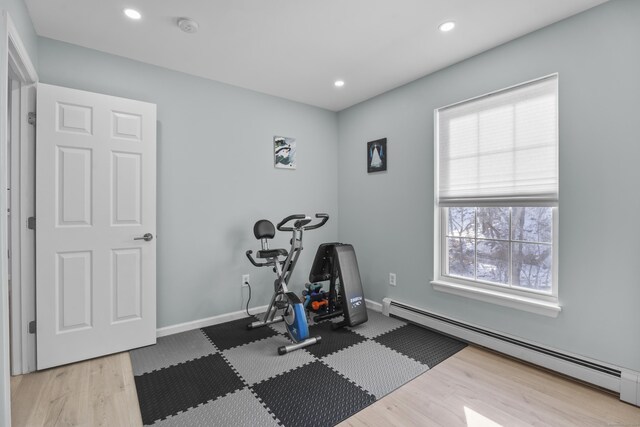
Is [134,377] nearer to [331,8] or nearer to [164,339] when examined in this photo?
[164,339]

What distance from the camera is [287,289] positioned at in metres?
2.86

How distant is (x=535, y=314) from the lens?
2.32 m

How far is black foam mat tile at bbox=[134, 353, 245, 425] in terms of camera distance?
6.10 feet

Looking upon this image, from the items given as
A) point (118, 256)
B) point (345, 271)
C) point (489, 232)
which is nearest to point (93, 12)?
point (118, 256)

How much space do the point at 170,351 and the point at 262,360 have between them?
83 centimetres

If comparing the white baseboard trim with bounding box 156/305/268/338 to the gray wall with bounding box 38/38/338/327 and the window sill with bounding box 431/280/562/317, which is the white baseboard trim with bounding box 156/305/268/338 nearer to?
the gray wall with bounding box 38/38/338/327

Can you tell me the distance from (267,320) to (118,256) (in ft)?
4.94

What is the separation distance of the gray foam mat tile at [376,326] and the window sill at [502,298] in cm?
59

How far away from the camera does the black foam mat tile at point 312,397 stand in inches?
70.0

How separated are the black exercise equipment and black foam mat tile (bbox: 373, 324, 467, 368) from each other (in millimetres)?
337

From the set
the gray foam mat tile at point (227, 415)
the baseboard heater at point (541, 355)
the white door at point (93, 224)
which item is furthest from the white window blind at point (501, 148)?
the white door at point (93, 224)

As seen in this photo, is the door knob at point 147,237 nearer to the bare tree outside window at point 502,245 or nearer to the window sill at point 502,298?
the window sill at point 502,298

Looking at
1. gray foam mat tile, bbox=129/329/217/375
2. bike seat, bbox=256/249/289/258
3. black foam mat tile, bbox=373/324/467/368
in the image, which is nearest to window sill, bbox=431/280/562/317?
black foam mat tile, bbox=373/324/467/368

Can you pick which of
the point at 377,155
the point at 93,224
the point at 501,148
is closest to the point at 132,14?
the point at 93,224
